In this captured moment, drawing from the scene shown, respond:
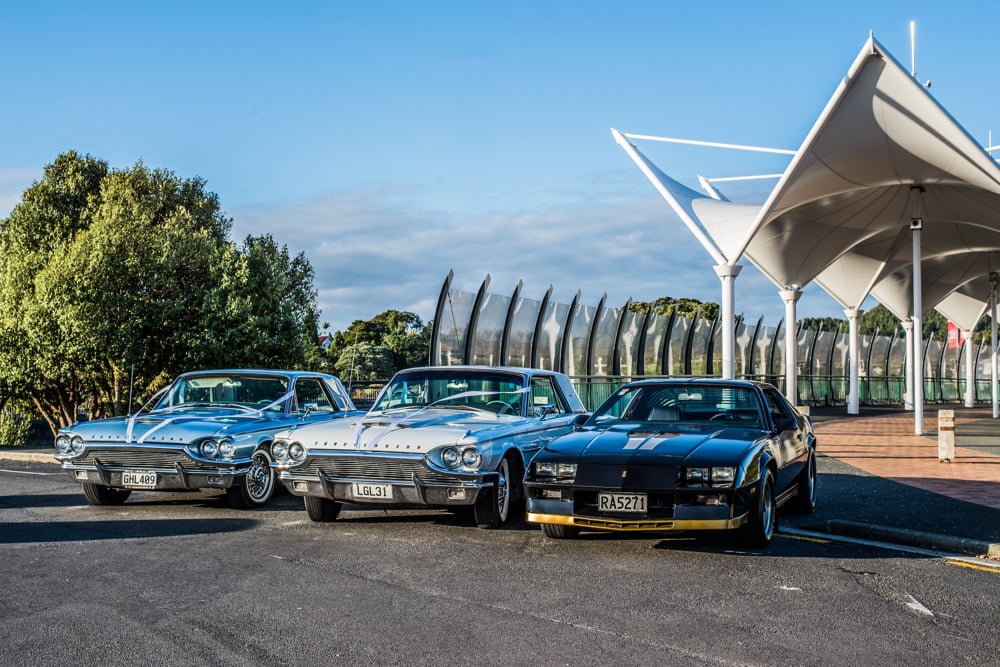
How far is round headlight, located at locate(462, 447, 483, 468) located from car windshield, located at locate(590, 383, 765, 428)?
131 centimetres

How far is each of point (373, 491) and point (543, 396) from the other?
2555mm

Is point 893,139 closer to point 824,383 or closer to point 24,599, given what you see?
point 24,599

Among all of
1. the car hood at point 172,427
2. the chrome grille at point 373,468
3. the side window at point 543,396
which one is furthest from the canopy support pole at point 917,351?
the chrome grille at point 373,468

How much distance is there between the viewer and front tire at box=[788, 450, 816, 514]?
9.45m

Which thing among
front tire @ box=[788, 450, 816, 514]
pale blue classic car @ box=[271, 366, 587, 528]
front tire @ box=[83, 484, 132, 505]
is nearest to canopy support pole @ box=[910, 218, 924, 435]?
front tire @ box=[788, 450, 816, 514]

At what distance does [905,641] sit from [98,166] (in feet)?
110

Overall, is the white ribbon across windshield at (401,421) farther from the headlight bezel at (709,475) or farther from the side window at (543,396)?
the headlight bezel at (709,475)

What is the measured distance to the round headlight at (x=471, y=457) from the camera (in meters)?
7.98

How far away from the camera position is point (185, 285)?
27.2m

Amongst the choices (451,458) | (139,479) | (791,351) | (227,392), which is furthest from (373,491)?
(791,351)

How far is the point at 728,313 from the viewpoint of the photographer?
2803 centimetres

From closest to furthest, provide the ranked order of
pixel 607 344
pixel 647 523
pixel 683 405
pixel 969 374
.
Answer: pixel 647 523, pixel 683 405, pixel 607 344, pixel 969 374

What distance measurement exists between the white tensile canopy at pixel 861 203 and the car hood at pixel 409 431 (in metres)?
14.9

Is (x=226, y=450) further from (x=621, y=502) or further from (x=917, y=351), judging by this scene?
(x=917, y=351)
